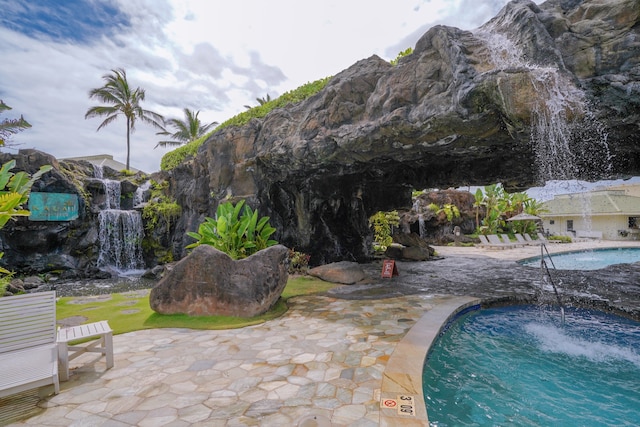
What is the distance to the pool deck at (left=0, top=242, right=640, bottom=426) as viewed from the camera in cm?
332

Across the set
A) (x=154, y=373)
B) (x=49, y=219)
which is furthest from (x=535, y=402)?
(x=49, y=219)

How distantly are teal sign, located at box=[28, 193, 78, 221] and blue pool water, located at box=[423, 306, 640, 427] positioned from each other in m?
17.5


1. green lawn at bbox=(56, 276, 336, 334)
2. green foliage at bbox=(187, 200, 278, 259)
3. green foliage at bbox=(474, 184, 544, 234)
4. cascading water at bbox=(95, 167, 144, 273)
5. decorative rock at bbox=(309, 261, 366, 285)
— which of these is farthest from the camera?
green foliage at bbox=(474, 184, 544, 234)

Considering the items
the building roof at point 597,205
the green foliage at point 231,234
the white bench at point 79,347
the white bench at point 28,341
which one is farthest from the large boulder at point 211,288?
the building roof at point 597,205

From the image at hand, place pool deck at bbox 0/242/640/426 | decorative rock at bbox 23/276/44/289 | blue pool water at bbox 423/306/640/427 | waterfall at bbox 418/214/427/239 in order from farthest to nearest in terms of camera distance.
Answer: waterfall at bbox 418/214/427/239 → decorative rock at bbox 23/276/44/289 → blue pool water at bbox 423/306/640/427 → pool deck at bbox 0/242/640/426

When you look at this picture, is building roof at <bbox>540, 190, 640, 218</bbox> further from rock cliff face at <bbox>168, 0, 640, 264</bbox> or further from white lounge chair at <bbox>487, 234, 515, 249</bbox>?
rock cliff face at <bbox>168, 0, 640, 264</bbox>

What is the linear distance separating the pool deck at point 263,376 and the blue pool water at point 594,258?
1195 centimetres

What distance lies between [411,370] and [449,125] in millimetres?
5054

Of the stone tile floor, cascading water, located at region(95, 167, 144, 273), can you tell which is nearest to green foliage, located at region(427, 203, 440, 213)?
cascading water, located at region(95, 167, 144, 273)

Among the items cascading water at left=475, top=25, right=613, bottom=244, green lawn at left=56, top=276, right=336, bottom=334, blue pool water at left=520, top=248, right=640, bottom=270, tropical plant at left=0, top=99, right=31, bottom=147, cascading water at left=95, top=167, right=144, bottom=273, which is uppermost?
tropical plant at left=0, top=99, right=31, bottom=147

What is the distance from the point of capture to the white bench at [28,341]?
353 centimetres

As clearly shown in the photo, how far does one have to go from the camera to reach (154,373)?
14.3 ft

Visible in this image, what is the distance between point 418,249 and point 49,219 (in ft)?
59.8

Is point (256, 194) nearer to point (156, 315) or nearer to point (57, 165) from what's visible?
point (156, 315)
